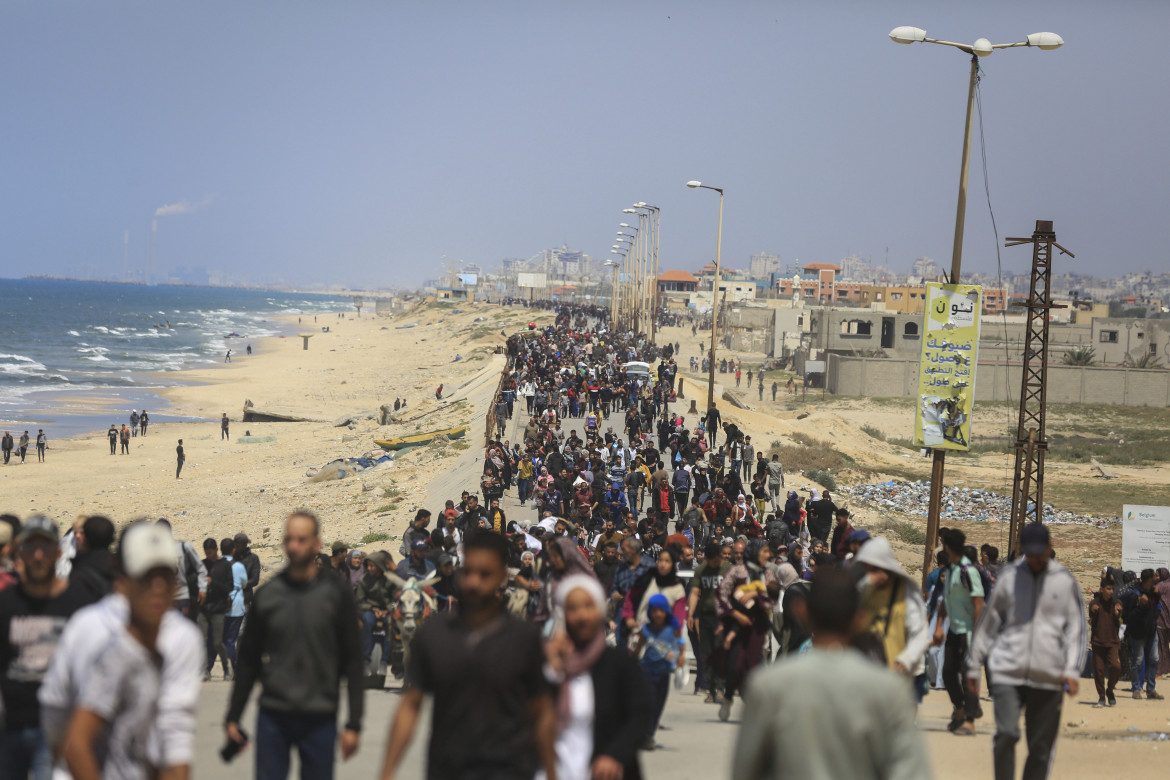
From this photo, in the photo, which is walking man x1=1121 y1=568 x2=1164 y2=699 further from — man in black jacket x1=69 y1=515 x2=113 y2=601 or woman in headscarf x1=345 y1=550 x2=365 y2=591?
man in black jacket x1=69 y1=515 x2=113 y2=601

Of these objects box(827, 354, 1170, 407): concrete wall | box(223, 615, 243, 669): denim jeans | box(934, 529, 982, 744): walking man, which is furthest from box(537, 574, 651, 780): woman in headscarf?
box(827, 354, 1170, 407): concrete wall

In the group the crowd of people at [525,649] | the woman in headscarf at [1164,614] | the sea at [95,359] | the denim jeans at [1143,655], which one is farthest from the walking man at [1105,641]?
the sea at [95,359]

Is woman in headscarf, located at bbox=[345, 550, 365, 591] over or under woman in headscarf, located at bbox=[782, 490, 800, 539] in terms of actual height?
over

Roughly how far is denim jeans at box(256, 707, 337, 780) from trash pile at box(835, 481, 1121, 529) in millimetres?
23892

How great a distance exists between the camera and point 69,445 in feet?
127

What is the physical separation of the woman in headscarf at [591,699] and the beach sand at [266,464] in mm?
15219

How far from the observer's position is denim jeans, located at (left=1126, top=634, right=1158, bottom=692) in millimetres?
10578

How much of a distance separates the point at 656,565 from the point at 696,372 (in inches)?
2388

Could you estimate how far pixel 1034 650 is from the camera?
18.4 feet

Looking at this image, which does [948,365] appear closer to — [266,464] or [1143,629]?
[1143,629]

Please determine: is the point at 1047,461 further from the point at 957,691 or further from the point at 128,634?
the point at 128,634

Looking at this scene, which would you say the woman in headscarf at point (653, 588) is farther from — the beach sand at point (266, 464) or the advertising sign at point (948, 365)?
the beach sand at point (266, 464)

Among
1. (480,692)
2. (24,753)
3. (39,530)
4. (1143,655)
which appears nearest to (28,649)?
(24,753)

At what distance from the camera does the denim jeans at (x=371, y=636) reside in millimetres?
9023
